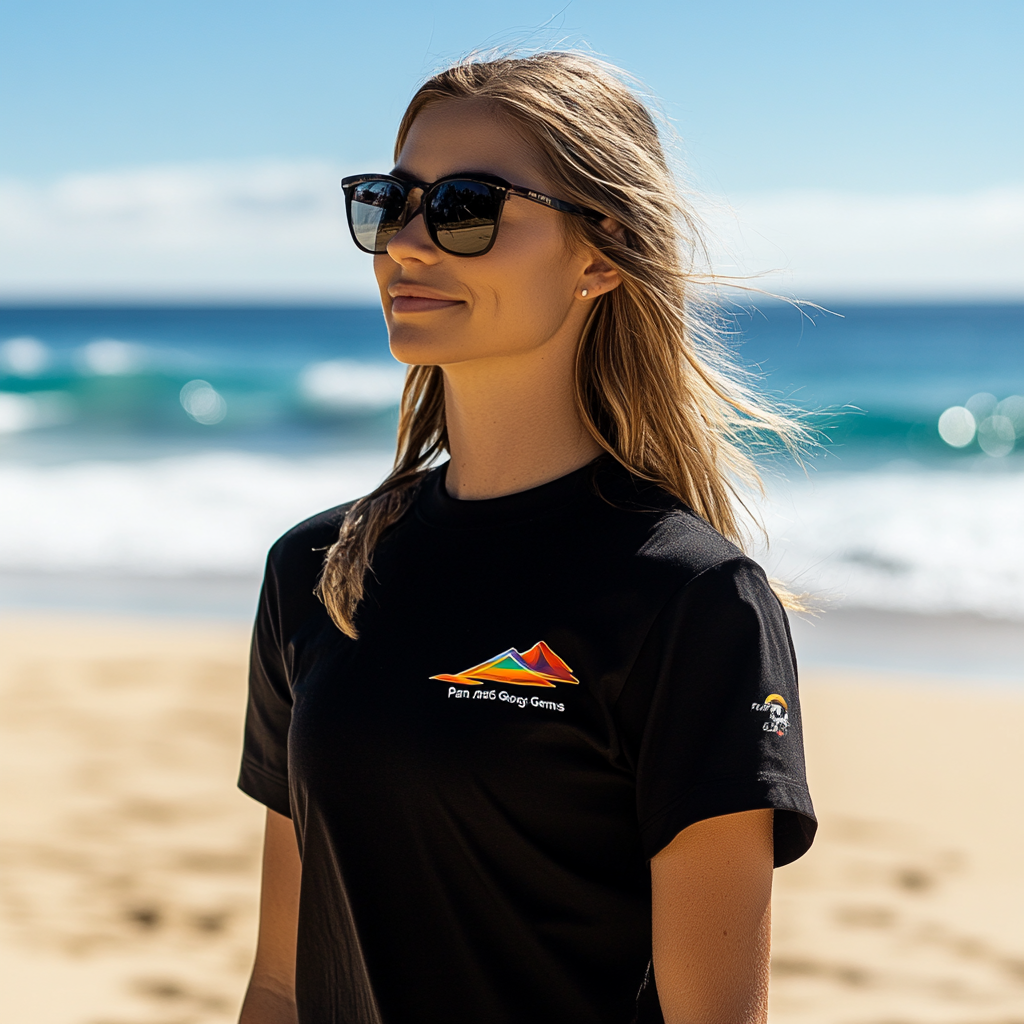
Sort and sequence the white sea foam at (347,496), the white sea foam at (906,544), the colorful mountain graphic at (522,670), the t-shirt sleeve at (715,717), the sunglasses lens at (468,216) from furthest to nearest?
the white sea foam at (347,496), the white sea foam at (906,544), the sunglasses lens at (468,216), the colorful mountain graphic at (522,670), the t-shirt sleeve at (715,717)

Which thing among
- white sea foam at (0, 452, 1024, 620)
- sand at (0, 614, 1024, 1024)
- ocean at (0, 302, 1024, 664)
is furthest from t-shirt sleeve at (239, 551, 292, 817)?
white sea foam at (0, 452, 1024, 620)

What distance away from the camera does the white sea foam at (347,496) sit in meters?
10.6

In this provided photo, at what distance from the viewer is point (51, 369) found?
32906mm

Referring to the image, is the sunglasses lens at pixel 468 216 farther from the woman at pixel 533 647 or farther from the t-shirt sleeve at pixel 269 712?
the t-shirt sleeve at pixel 269 712

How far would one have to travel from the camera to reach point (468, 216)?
1.72 m

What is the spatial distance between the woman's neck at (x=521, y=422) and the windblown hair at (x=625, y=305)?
0.03 m

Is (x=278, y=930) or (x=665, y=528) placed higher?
(x=665, y=528)

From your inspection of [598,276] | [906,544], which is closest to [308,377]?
[906,544]

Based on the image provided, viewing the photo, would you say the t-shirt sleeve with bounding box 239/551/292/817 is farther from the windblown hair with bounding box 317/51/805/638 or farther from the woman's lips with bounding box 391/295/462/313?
the woman's lips with bounding box 391/295/462/313

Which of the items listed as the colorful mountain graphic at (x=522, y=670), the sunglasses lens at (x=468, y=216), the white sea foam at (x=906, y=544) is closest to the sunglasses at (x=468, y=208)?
the sunglasses lens at (x=468, y=216)

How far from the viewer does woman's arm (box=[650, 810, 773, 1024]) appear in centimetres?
145

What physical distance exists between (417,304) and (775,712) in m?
0.80

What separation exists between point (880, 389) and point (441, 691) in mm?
28842

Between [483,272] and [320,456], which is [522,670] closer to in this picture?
[483,272]
